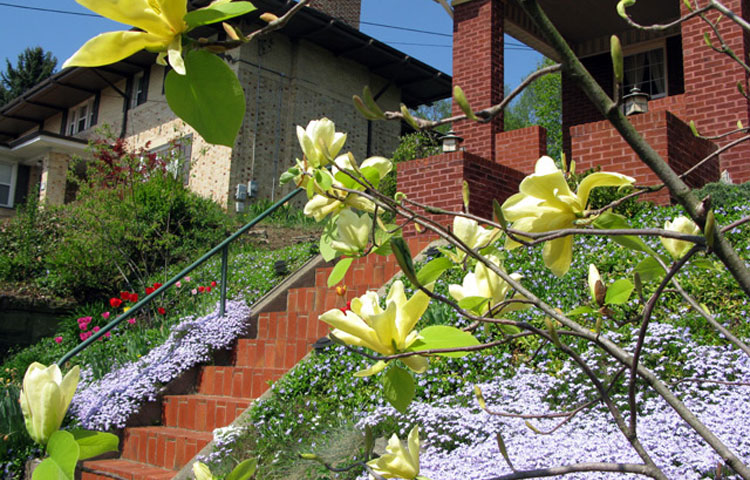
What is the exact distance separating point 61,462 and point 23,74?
38.9 m

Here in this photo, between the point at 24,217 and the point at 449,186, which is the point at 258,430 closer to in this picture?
the point at 449,186

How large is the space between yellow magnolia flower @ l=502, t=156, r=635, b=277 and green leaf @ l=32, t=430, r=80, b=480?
54cm

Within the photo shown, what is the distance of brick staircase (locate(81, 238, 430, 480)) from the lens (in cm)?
483

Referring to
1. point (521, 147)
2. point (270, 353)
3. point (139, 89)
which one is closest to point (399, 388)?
point (270, 353)

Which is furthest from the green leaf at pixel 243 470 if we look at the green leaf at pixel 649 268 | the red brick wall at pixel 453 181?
the red brick wall at pixel 453 181

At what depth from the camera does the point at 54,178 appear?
18.1 metres

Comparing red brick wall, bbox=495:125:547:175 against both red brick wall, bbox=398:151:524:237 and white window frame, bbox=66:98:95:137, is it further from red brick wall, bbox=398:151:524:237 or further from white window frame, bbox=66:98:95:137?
white window frame, bbox=66:98:95:137

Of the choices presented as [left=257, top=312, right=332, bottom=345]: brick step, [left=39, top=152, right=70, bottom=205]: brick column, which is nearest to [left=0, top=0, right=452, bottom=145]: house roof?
[left=39, top=152, right=70, bottom=205]: brick column

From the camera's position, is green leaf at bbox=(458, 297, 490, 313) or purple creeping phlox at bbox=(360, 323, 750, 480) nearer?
green leaf at bbox=(458, 297, 490, 313)

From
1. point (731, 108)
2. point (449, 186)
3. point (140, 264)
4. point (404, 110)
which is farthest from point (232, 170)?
point (404, 110)

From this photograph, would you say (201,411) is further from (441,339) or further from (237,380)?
(441,339)

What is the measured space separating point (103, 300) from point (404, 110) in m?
9.99

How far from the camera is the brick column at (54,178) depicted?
18.0m

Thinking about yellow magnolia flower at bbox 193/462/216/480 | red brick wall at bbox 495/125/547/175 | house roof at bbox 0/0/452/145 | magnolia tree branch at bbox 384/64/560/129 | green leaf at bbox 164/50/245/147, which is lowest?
yellow magnolia flower at bbox 193/462/216/480
